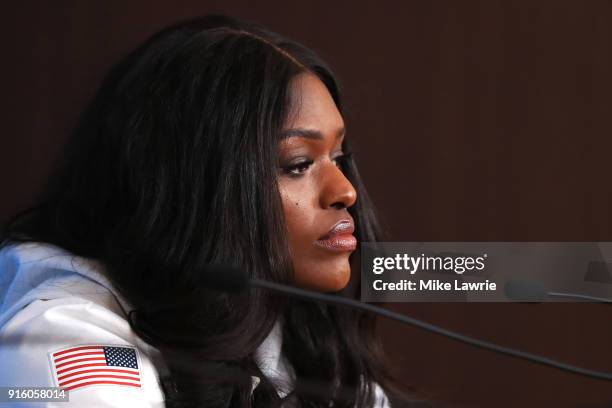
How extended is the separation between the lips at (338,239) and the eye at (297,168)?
9cm

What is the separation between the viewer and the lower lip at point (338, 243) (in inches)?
47.3

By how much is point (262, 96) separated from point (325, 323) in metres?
0.48

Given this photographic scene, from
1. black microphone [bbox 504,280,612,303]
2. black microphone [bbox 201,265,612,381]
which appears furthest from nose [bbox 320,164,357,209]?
black microphone [bbox 201,265,612,381]

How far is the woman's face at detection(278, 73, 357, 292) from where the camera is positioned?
1.19 m

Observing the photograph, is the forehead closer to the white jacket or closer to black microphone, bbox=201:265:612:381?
the white jacket

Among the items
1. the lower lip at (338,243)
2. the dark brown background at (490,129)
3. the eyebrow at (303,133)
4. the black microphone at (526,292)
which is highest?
the dark brown background at (490,129)

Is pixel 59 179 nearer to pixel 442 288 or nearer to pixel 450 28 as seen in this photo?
pixel 442 288

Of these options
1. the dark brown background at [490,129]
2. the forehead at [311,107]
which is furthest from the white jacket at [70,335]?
the dark brown background at [490,129]

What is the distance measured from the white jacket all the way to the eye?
0.29m

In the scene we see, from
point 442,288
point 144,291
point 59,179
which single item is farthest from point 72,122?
point 442,288

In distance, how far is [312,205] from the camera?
1.20m

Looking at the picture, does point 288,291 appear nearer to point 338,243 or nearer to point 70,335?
point 70,335

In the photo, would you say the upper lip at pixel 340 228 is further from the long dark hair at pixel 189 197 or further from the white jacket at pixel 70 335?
the white jacket at pixel 70 335

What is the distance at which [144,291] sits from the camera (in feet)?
3.69
